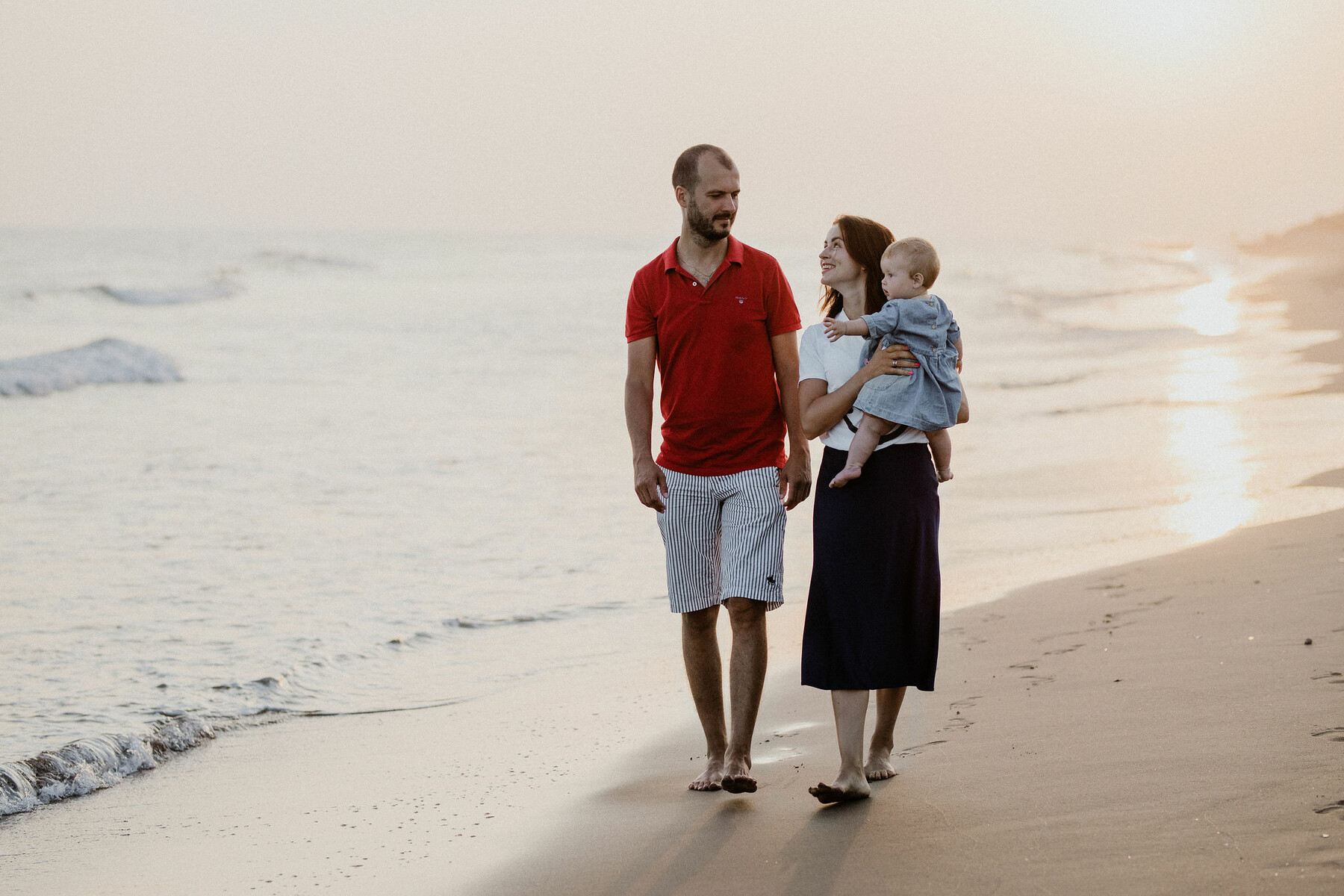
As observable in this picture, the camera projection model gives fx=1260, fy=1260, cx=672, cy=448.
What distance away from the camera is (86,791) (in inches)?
172

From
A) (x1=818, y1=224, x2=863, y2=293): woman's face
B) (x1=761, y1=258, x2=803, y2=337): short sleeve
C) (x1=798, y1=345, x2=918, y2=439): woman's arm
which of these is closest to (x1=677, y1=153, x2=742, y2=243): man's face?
(x1=761, y1=258, x2=803, y2=337): short sleeve

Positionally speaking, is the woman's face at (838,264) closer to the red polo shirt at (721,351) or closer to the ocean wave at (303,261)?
the red polo shirt at (721,351)

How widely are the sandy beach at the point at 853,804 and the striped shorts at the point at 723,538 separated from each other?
0.61 meters

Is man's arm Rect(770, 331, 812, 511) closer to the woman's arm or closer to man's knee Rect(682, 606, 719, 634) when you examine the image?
the woman's arm

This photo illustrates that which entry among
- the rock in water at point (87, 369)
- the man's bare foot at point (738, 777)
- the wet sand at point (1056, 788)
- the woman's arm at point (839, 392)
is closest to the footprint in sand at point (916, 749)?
the wet sand at point (1056, 788)

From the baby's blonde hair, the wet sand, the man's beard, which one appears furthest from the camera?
the man's beard

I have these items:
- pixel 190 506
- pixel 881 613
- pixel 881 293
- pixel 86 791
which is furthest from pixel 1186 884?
pixel 190 506

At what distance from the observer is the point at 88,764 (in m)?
4.52

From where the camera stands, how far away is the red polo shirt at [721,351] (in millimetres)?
3805

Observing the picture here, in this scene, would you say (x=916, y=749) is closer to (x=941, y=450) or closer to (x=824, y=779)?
(x=824, y=779)

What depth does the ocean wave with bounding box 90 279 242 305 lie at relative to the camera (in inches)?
1388

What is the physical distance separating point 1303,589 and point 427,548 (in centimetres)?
528

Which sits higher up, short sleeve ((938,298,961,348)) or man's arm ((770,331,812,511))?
short sleeve ((938,298,961,348))

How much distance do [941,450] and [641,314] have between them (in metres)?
1.00
